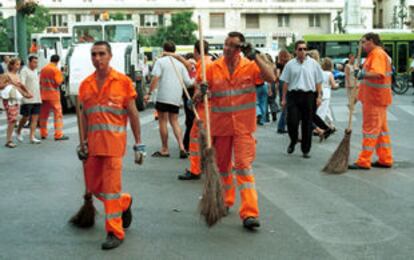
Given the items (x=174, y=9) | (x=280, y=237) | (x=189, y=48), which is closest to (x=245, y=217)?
(x=280, y=237)

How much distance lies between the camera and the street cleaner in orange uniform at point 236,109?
649 cm

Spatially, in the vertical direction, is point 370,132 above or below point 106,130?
below

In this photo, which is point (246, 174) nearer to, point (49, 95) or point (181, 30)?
point (49, 95)

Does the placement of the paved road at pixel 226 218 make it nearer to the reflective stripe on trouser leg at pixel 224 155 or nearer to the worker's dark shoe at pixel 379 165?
the worker's dark shoe at pixel 379 165

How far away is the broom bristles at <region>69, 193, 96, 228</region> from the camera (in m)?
6.40

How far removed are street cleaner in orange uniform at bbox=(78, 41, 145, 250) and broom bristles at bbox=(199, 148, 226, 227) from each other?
0.73 meters

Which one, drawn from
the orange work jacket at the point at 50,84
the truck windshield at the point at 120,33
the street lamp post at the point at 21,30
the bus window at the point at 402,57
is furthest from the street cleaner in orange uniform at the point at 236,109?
the bus window at the point at 402,57

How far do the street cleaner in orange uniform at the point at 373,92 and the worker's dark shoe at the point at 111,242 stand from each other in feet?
15.9

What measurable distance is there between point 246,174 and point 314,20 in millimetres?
80520

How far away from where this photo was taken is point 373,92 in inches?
390

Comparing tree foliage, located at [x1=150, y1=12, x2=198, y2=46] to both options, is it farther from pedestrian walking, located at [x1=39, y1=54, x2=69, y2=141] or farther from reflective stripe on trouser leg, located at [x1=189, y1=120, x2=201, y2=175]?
reflective stripe on trouser leg, located at [x1=189, y1=120, x2=201, y2=175]

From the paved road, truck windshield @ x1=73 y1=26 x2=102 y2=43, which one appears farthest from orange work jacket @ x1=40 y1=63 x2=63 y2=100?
truck windshield @ x1=73 y1=26 x2=102 y2=43

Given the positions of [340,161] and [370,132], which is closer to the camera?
[340,161]

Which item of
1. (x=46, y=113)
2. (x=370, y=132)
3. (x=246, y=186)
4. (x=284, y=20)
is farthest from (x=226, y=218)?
(x=284, y=20)
